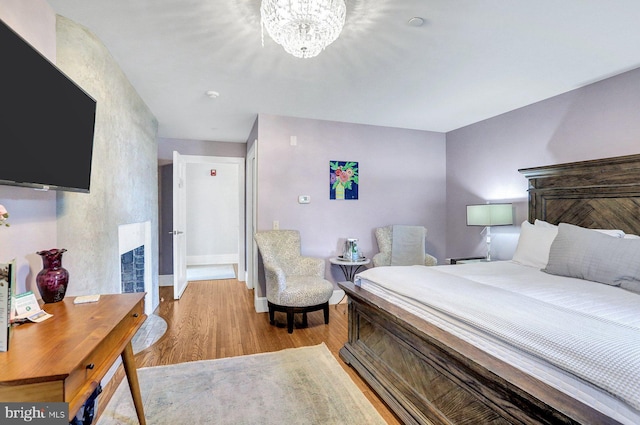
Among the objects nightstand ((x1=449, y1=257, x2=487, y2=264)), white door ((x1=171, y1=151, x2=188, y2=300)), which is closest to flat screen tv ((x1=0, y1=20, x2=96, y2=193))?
white door ((x1=171, y1=151, x2=188, y2=300))

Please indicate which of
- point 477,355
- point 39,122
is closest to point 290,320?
point 477,355

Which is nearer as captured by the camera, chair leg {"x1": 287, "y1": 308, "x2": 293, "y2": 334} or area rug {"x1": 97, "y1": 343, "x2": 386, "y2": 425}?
area rug {"x1": 97, "y1": 343, "x2": 386, "y2": 425}

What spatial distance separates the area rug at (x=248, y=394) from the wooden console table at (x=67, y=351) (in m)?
0.72

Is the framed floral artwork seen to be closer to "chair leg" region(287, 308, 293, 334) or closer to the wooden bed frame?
"chair leg" region(287, 308, 293, 334)

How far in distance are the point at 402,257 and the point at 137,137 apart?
3407 mm

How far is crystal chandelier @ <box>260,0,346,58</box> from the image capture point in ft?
5.21

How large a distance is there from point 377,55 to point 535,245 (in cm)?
215

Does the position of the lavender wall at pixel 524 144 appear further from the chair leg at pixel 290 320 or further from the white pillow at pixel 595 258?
the chair leg at pixel 290 320

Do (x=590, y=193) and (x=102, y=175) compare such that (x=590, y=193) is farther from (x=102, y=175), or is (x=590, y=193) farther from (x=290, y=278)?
(x=102, y=175)

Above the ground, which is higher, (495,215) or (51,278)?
(495,215)

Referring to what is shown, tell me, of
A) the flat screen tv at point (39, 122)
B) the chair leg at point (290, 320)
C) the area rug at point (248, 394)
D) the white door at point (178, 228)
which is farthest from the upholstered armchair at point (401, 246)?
the flat screen tv at point (39, 122)

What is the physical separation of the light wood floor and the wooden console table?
96cm

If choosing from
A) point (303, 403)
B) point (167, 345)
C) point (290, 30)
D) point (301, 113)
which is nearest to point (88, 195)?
point (167, 345)

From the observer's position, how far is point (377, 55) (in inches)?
92.2
